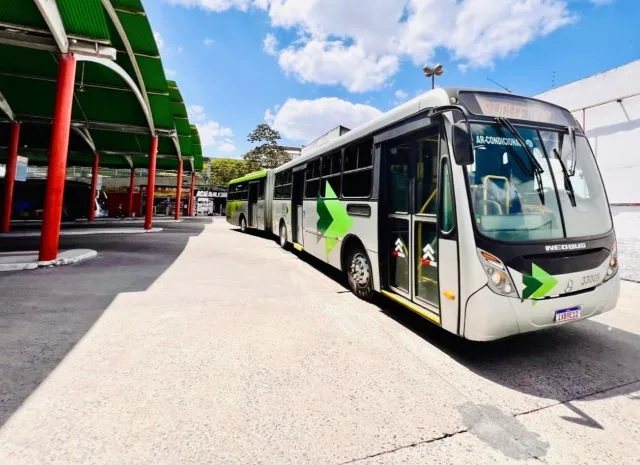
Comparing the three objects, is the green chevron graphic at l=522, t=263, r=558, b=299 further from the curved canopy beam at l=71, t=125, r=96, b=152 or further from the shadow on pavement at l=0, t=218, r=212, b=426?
the curved canopy beam at l=71, t=125, r=96, b=152

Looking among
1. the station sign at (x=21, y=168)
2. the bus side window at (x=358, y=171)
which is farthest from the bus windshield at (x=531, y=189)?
the station sign at (x=21, y=168)

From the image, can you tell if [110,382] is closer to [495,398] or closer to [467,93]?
[495,398]

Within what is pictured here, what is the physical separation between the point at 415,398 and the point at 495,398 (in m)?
0.70

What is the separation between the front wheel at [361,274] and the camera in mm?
5367

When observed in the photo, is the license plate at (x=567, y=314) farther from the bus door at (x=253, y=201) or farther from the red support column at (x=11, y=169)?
the red support column at (x=11, y=169)

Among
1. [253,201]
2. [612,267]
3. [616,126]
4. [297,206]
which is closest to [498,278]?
[612,267]

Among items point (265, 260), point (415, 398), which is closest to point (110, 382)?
point (415, 398)

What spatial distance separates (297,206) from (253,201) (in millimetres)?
7404

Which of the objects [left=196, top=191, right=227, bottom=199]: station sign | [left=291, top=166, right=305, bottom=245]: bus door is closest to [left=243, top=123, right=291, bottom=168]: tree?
[left=196, top=191, right=227, bottom=199]: station sign

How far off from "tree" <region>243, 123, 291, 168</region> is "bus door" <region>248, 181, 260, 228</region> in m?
34.3

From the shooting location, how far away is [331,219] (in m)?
6.85

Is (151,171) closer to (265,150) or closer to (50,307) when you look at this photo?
(50,307)

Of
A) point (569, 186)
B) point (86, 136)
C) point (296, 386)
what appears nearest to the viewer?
point (296, 386)

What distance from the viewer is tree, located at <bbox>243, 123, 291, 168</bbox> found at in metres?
50.5
